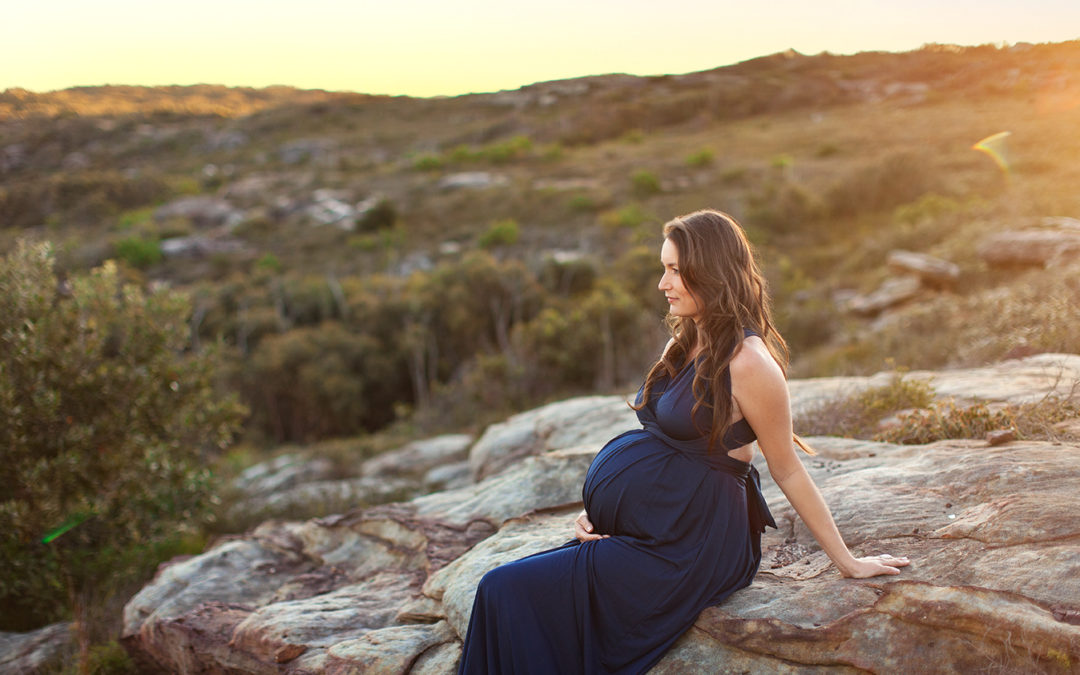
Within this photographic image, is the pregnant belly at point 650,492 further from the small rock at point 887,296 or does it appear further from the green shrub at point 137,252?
the green shrub at point 137,252

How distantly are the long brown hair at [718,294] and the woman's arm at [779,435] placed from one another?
0.23 ft

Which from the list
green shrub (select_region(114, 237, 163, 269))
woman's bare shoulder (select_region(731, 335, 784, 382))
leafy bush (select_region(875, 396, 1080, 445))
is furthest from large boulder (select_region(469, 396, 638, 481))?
green shrub (select_region(114, 237, 163, 269))

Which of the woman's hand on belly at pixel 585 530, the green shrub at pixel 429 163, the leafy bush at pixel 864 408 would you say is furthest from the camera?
the green shrub at pixel 429 163

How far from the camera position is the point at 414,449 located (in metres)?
13.0

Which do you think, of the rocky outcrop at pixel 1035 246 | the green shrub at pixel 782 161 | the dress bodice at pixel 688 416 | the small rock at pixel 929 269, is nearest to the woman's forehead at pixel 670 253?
the dress bodice at pixel 688 416

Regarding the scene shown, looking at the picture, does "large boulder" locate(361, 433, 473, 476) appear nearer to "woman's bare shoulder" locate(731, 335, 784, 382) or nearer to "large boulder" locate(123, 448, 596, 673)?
"large boulder" locate(123, 448, 596, 673)

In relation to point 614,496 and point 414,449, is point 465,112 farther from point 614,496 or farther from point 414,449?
point 614,496

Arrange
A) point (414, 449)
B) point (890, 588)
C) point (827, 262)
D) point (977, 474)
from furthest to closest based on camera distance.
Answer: point (827, 262) → point (414, 449) → point (977, 474) → point (890, 588)

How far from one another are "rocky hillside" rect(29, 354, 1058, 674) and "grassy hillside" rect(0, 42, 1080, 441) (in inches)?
156

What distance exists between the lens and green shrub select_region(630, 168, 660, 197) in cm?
3822

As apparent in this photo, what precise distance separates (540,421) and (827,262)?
56.2 ft

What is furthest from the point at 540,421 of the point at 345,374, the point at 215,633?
the point at 345,374

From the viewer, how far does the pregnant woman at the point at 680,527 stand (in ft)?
9.25

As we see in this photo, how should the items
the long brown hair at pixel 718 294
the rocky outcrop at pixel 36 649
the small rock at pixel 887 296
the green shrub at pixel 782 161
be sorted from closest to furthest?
the long brown hair at pixel 718 294
the rocky outcrop at pixel 36 649
the small rock at pixel 887 296
the green shrub at pixel 782 161
